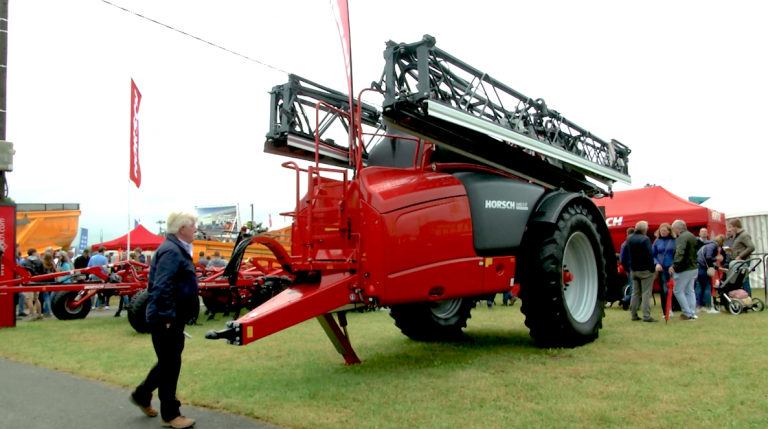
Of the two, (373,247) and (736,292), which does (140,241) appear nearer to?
(373,247)

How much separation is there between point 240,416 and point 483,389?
6.71ft

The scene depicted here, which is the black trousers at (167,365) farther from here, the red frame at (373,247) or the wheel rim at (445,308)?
the wheel rim at (445,308)

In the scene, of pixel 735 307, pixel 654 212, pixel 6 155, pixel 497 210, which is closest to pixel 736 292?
pixel 735 307

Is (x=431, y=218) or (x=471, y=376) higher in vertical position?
(x=431, y=218)

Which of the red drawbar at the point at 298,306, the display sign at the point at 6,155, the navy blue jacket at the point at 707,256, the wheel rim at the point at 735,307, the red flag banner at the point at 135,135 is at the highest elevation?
the red flag banner at the point at 135,135

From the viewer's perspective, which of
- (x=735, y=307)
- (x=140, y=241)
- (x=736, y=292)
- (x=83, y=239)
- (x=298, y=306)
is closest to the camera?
(x=298, y=306)

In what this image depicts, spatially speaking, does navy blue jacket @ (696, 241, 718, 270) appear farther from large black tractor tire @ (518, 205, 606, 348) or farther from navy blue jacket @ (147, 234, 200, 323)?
navy blue jacket @ (147, 234, 200, 323)

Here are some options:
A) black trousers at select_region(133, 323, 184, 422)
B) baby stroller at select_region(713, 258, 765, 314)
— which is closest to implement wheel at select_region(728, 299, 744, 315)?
baby stroller at select_region(713, 258, 765, 314)

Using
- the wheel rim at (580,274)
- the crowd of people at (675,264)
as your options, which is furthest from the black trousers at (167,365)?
the crowd of people at (675,264)

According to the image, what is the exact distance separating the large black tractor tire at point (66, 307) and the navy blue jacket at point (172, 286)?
9626 mm

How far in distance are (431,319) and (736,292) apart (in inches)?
258

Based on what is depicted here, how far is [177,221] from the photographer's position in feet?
14.2

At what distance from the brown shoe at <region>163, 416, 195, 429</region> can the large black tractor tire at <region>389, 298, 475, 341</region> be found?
3.66 metres

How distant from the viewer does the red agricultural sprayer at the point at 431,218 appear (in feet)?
17.8
